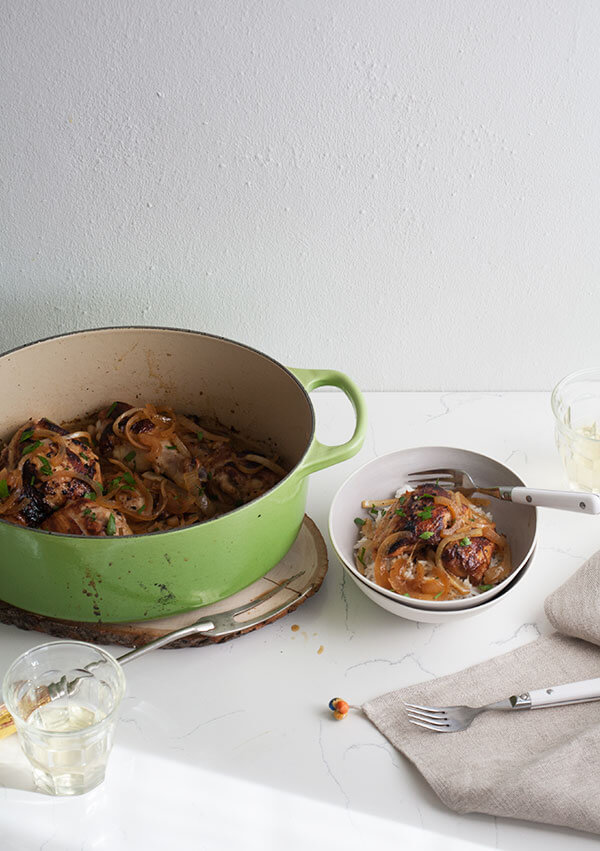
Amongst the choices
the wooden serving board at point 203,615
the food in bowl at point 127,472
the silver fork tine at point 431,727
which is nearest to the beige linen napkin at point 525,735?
the silver fork tine at point 431,727

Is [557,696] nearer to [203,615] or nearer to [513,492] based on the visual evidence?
[513,492]

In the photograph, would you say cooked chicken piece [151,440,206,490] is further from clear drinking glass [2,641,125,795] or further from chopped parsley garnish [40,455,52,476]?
clear drinking glass [2,641,125,795]

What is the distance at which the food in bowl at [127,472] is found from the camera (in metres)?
1.43

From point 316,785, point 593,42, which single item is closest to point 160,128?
point 593,42

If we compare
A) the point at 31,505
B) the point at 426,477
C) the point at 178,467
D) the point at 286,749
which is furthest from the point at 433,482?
the point at 31,505

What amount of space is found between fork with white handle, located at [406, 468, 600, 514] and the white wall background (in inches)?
15.8

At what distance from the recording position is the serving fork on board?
1.23 meters

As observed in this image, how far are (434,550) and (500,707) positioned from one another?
25 centimetres

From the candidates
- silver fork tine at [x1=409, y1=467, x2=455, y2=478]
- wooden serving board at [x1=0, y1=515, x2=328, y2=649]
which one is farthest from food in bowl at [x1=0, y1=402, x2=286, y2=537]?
silver fork tine at [x1=409, y1=467, x2=455, y2=478]

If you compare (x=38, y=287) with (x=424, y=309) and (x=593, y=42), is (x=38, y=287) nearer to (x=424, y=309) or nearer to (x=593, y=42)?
(x=424, y=309)

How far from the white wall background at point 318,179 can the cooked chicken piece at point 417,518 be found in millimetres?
511

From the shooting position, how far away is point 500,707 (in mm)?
1267

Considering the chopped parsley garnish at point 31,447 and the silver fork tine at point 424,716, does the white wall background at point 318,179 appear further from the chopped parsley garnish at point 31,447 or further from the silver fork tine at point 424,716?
the silver fork tine at point 424,716

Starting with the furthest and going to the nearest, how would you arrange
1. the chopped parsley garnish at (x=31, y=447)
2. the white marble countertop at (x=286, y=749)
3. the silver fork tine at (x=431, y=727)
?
the chopped parsley garnish at (x=31, y=447), the silver fork tine at (x=431, y=727), the white marble countertop at (x=286, y=749)
